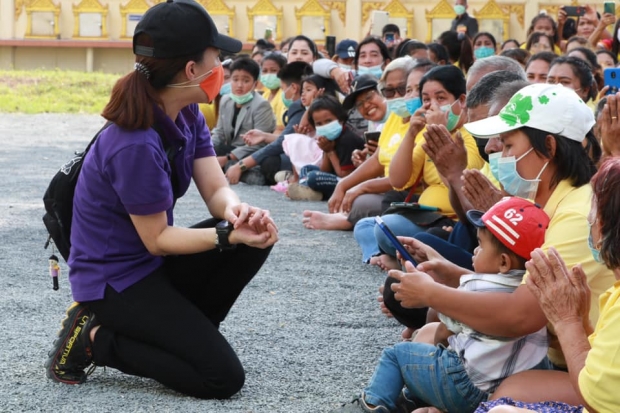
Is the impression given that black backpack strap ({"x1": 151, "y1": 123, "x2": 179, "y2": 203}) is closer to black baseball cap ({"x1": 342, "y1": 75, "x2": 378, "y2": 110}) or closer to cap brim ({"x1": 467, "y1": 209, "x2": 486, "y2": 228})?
cap brim ({"x1": 467, "y1": 209, "x2": 486, "y2": 228})

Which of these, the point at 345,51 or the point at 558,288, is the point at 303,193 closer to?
the point at 345,51

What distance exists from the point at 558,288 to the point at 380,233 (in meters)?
3.35

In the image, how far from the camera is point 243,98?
11445 millimetres

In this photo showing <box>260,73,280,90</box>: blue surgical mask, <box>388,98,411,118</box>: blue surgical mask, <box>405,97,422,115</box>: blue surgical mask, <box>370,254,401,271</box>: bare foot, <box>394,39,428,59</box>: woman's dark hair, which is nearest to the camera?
<box>370,254,401,271</box>: bare foot

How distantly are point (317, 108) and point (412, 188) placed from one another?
2.75 metres

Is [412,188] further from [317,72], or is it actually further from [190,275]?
[317,72]

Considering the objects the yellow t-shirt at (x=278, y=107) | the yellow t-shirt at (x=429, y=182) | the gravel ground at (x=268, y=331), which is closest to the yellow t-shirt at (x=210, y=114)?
the yellow t-shirt at (x=278, y=107)

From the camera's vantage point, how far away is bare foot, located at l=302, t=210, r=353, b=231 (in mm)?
8117

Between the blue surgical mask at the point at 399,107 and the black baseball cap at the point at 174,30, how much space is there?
2.89 meters

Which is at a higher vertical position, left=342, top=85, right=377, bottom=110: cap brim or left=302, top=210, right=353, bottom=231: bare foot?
left=342, top=85, right=377, bottom=110: cap brim

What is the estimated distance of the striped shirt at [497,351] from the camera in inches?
135

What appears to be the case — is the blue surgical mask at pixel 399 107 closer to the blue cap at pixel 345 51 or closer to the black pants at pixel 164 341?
the black pants at pixel 164 341

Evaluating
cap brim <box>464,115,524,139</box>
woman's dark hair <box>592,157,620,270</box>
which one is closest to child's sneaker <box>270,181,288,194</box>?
cap brim <box>464,115,524,139</box>

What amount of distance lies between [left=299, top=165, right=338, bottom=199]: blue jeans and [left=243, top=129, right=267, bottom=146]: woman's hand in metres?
1.36
